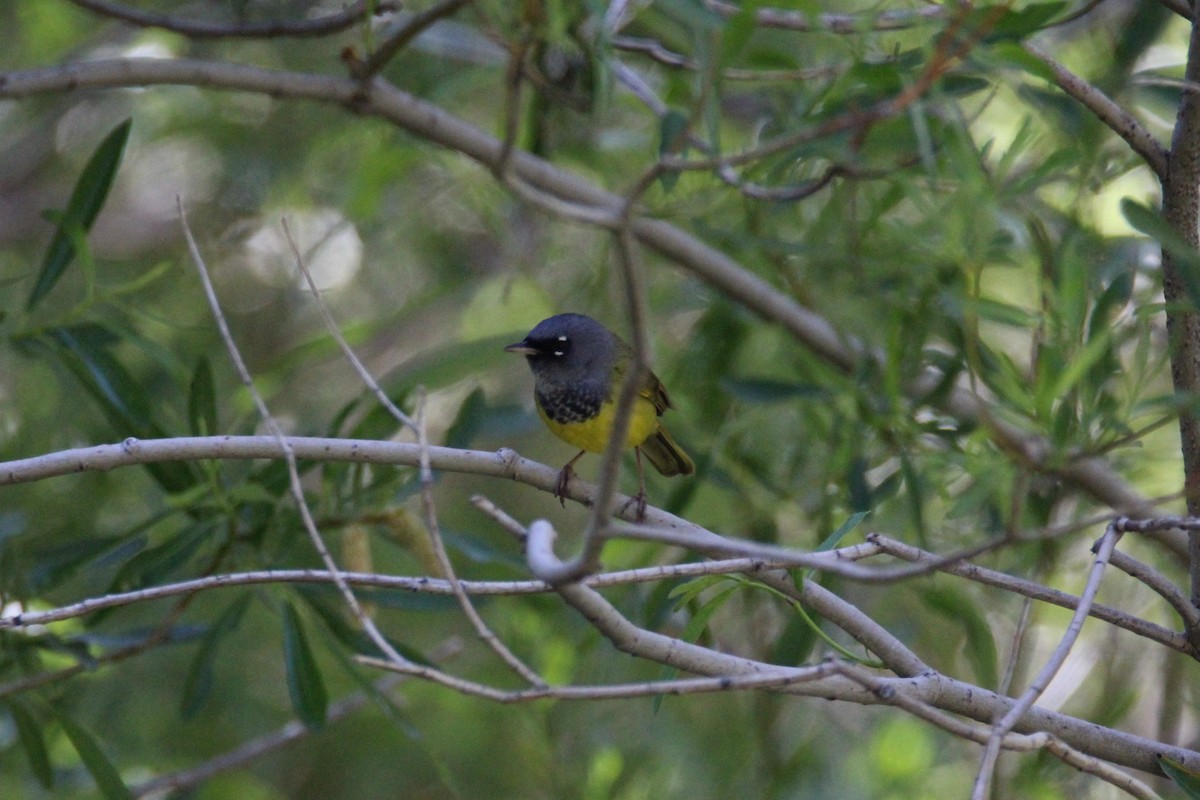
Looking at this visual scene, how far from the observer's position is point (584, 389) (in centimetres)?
409

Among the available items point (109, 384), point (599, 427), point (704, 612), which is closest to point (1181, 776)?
point (704, 612)

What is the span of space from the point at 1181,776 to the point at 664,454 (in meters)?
2.35

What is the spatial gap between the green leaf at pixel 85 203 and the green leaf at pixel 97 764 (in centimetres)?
110

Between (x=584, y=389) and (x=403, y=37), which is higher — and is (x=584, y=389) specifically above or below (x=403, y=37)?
below

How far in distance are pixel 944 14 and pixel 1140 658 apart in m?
3.01

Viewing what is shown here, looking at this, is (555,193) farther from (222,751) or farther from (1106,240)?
(222,751)

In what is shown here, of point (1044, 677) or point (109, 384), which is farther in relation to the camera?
point (109, 384)

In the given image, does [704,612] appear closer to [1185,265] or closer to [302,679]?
[1185,265]

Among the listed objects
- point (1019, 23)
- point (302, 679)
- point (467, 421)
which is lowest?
point (302, 679)

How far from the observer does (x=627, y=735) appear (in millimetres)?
4586

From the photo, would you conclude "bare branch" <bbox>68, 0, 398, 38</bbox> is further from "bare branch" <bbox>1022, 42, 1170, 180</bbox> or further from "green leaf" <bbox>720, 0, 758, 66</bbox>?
"bare branch" <bbox>1022, 42, 1170, 180</bbox>

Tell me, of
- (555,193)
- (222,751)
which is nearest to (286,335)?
(222,751)

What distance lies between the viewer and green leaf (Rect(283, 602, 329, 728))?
3.38 metres

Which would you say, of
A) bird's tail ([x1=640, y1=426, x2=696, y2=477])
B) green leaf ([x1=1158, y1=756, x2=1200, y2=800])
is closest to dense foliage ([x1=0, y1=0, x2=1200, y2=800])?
bird's tail ([x1=640, y1=426, x2=696, y2=477])
